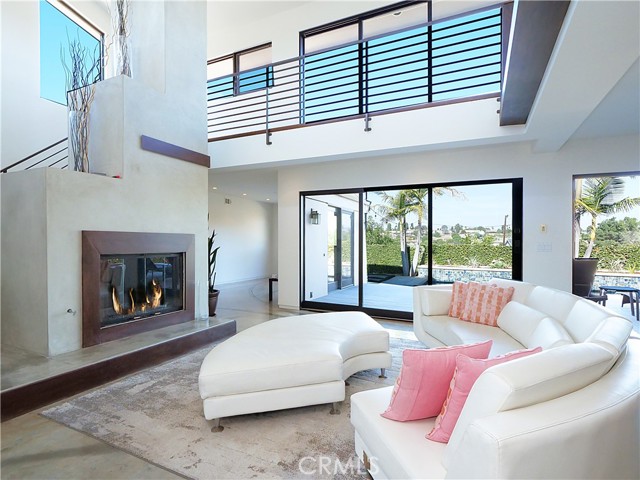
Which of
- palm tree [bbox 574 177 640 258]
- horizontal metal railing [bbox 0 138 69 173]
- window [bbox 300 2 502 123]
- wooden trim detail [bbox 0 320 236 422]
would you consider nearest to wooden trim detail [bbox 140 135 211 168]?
horizontal metal railing [bbox 0 138 69 173]

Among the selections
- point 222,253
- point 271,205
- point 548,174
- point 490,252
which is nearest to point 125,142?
point 490,252

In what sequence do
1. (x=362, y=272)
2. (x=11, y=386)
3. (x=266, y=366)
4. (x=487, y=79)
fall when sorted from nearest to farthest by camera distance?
(x=266, y=366)
(x=11, y=386)
(x=487, y=79)
(x=362, y=272)

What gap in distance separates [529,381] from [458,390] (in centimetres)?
34

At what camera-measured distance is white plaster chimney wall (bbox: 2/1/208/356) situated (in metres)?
3.18

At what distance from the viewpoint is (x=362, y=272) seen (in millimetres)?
5816

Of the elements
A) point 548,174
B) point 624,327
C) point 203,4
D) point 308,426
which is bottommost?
point 308,426

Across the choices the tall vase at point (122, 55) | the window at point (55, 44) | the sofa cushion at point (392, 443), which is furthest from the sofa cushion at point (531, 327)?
the window at point (55, 44)

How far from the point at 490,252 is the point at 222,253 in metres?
6.82

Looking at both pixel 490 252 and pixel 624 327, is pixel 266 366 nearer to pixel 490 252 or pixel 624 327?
pixel 624 327

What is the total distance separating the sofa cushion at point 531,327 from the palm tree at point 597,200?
262 centimetres

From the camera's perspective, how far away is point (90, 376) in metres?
2.96

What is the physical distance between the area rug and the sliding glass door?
8.77 feet

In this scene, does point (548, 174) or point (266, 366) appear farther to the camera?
point (548, 174)

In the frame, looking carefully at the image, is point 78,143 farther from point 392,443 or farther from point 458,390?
point 458,390
